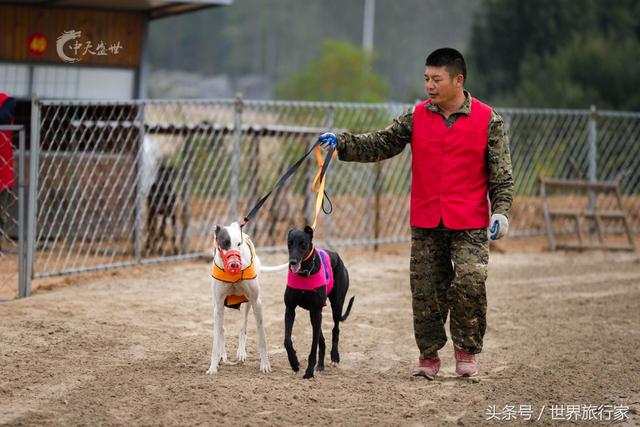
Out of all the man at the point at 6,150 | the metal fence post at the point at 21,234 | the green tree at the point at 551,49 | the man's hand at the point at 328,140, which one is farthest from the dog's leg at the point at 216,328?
the green tree at the point at 551,49

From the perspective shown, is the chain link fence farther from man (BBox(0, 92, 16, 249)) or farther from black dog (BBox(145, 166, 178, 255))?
man (BBox(0, 92, 16, 249))

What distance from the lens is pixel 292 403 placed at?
5.92m

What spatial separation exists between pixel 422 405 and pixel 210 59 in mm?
74311

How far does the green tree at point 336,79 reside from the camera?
155ft

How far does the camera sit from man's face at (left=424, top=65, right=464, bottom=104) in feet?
21.2

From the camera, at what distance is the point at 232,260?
20.5 ft

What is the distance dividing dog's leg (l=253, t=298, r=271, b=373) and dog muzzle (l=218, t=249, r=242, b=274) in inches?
14.2

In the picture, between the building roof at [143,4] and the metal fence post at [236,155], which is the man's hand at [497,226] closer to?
the metal fence post at [236,155]

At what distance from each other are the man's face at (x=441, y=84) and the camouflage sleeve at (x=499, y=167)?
12.2 inches

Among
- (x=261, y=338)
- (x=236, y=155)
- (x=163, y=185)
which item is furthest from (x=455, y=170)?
(x=163, y=185)

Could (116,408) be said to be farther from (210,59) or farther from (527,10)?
(210,59)

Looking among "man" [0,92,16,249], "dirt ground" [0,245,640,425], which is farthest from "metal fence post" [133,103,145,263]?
"man" [0,92,16,249]

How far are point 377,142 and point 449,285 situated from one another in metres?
1.03

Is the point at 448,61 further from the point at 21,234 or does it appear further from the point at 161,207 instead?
the point at 161,207
